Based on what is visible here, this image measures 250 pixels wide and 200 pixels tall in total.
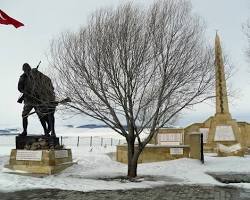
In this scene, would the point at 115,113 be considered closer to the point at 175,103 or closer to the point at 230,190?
the point at 175,103

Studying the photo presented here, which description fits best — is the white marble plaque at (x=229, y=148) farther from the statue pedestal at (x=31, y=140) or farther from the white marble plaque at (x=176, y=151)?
the statue pedestal at (x=31, y=140)

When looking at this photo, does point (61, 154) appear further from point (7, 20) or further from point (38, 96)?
point (7, 20)

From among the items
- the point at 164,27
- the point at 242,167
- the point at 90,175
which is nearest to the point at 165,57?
the point at 164,27

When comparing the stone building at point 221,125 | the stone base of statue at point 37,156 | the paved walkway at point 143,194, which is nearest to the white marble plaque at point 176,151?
the stone building at point 221,125

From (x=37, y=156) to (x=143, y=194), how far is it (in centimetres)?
609

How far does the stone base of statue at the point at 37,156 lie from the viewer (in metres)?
16.2

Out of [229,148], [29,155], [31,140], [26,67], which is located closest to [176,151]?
[229,148]

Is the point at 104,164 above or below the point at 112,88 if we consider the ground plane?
below

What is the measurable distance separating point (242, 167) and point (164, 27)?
7950 mm

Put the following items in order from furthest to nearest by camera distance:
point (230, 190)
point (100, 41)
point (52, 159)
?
point (52, 159)
point (100, 41)
point (230, 190)

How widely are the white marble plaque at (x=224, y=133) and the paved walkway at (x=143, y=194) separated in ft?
46.6

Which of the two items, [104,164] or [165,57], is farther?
[104,164]

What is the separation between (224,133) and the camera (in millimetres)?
26781

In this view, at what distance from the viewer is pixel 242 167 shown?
19203 millimetres
